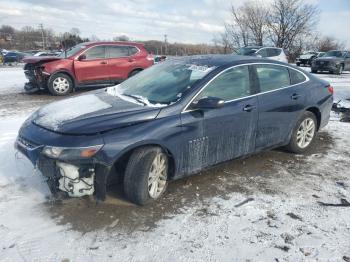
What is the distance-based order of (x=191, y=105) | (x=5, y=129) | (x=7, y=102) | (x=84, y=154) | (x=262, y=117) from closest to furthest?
(x=84, y=154), (x=191, y=105), (x=262, y=117), (x=5, y=129), (x=7, y=102)

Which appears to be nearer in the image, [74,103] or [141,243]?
[141,243]

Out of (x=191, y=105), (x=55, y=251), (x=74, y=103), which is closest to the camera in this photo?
(x=55, y=251)

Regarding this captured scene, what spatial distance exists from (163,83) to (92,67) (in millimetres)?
7424

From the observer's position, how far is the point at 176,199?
395 centimetres

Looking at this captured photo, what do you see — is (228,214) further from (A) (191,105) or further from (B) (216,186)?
(A) (191,105)

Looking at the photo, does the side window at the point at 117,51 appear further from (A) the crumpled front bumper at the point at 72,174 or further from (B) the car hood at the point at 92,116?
(A) the crumpled front bumper at the point at 72,174

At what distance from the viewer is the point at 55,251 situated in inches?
118

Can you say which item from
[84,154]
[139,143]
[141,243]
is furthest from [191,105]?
[141,243]

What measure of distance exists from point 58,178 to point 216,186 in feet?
6.11

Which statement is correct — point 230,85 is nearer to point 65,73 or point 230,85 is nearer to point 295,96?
point 295,96

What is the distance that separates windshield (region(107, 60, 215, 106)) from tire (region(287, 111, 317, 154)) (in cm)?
186

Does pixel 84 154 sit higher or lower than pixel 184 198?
higher

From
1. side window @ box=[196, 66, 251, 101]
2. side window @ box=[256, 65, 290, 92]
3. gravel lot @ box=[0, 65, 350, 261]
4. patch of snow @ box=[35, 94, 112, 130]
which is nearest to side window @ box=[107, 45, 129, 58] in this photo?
gravel lot @ box=[0, 65, 350, 261]

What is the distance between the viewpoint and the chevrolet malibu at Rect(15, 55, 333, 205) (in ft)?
11.2
